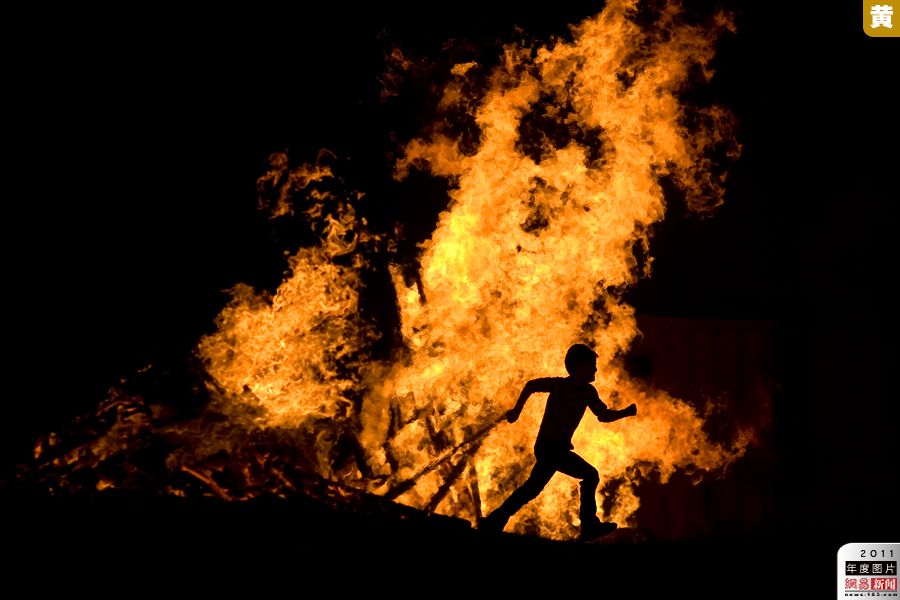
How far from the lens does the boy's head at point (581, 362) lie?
18.7 ft

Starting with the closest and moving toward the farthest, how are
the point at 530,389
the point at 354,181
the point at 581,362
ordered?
1. the point at 581,362
2. the point at 530,389
3. the point at 354,181

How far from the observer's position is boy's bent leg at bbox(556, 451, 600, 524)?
561cm

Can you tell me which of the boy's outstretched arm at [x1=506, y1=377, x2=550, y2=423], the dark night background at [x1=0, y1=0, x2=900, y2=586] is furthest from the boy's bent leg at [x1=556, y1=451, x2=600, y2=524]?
the dark night background at [x1=0, y1=0, x2=900, y2=586]

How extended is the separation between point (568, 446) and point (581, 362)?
0.72 metres

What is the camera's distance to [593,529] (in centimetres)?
555

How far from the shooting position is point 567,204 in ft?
25.6

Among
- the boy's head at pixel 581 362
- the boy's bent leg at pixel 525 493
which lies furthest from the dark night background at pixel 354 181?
the boy's bent leg at pixel 525 493

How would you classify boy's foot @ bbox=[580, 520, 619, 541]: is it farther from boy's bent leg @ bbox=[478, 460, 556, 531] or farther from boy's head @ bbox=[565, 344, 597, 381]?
boy's head @ bbox=[565, 344, 597, 381]

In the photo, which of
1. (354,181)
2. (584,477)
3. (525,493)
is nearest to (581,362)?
(584,477)

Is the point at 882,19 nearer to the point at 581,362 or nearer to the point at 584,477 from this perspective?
the point at 581,362

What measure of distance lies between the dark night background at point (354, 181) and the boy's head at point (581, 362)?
8.74 feet

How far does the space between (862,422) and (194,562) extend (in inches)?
278

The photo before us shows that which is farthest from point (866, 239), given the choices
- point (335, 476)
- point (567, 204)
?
point (335, 476)

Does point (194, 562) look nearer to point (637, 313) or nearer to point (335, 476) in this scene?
point (335, 476)
